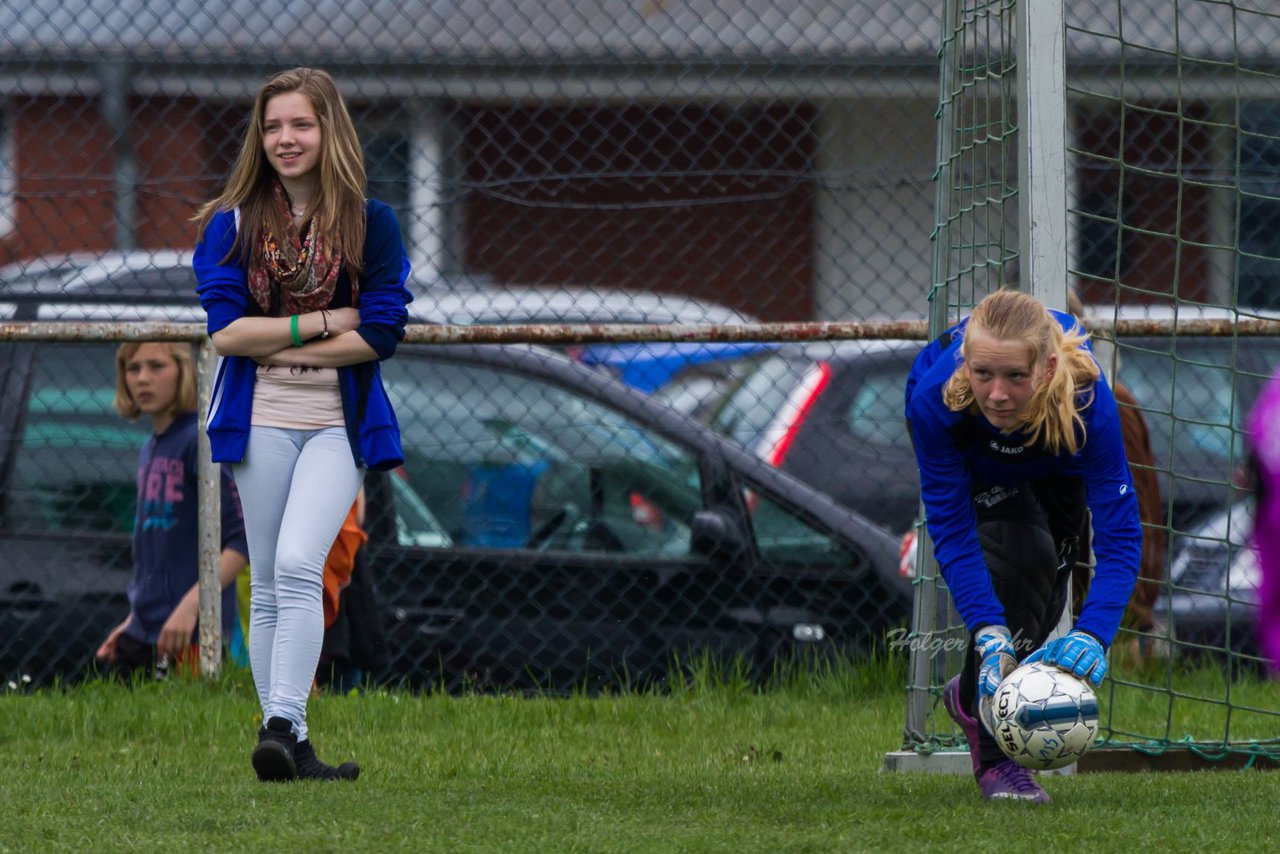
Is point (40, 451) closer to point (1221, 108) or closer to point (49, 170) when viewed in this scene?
point (49, 170)

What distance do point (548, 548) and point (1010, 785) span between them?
2.50m

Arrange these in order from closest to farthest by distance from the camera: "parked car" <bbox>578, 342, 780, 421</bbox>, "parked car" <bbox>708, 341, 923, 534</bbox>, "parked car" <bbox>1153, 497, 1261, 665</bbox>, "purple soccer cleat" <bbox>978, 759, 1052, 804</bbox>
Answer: "purple soccer cleat" <bbox>978, 759, 1052, 804</bbox>, "parked car" <bbox>1153, 497, 1261, 665</bbox>, "parked car" <bbox>708, 341, 923, 534</bbox>, "parked car" <bbox>578, 342, 780, 421</bbox>

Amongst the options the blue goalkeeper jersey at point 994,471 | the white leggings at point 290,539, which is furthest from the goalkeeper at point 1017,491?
the white leggings at point 290,539

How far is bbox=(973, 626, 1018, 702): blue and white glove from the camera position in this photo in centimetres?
411

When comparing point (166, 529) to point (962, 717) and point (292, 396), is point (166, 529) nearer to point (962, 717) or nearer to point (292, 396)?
point (292, 396)

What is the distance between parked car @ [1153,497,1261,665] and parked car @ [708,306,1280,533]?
10 centimetres

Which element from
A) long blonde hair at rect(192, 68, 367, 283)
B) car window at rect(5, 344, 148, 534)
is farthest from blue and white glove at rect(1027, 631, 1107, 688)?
car window at rect(5, 344, 148, 534)

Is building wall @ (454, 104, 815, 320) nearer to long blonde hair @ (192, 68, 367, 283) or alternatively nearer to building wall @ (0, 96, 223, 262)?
building wall @ (0, 96, 223, 262)

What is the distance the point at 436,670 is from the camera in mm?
6602

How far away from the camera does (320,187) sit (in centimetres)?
462

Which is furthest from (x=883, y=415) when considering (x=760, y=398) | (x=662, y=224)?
(x=662, y=224)

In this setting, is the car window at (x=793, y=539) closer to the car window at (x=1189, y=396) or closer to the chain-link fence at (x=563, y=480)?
the chain-link fence at (x=563, y=480)

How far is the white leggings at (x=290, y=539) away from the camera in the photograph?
14.7 ft

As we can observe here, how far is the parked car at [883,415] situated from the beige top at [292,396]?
3.22 metres
